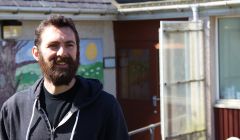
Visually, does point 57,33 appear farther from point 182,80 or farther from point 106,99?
point 182,80

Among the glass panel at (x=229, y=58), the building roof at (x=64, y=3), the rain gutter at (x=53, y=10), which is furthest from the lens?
the glass panel at (x=229, y=58)

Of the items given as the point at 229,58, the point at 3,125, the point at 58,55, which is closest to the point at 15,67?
the point at 229,58

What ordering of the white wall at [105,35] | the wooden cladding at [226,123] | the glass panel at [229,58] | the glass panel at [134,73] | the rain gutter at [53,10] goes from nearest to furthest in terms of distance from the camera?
the rain gutter at [53,10]
the wooden cladding at [226,123]
the glass panel at [229,58]
the white wall at [105,35]
the glass panel at [134,73]

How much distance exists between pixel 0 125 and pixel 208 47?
237 inches

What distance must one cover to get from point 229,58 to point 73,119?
622 cm

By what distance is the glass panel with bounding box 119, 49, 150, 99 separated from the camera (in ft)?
29.5

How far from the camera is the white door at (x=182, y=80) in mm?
7211

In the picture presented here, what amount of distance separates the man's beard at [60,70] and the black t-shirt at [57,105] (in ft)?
0.25

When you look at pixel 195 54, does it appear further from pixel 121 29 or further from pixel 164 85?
pixel 121 29

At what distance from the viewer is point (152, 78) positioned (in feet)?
29.2

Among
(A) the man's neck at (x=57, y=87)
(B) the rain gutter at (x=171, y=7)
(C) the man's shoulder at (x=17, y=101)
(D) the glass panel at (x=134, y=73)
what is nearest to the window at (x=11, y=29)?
(B) the rain gutter at (x=171, y=7)

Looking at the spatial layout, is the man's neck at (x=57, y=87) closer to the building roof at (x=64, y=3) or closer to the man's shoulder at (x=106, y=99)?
the man's shoulder at (x=106, y=99)

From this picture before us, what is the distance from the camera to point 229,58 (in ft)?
26.6

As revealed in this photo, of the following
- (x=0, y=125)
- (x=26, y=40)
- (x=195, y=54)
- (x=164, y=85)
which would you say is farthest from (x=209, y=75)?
(x=0, y=125)
